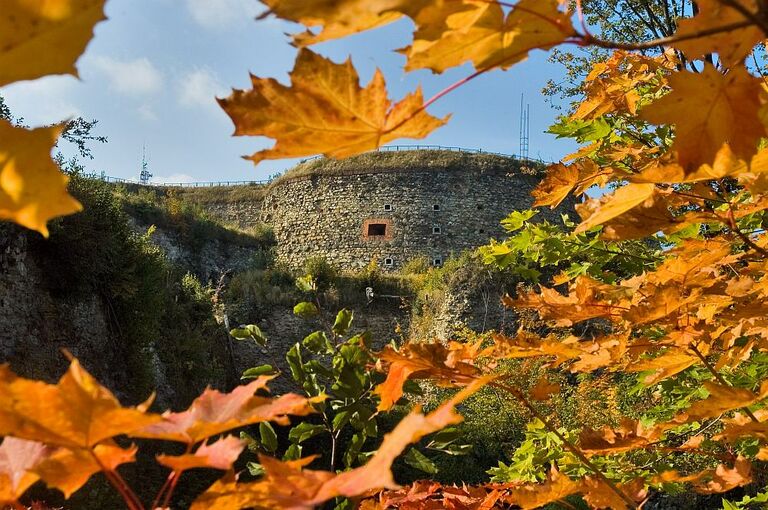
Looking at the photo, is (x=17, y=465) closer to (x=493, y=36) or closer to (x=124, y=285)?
(x=493, y=36)

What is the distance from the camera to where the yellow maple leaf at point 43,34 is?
39 centimetres

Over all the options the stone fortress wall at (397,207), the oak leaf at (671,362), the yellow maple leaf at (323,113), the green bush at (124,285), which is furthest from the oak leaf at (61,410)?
the stone fortress wall at (397,207)

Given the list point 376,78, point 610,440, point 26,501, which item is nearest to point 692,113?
point 376,78

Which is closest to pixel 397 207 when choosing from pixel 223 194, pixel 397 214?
pixel 397 214

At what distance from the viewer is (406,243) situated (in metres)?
14.1

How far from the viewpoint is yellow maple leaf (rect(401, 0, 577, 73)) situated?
488mm

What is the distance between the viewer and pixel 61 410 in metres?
0.44

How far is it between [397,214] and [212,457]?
13966 mm

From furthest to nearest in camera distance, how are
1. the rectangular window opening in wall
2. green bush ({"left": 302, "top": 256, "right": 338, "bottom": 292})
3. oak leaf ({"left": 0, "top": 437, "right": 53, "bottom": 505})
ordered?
the rectangular window opening in wall < green bush ({"left": 302, "top": 256, "right": 338, "bottom": 292}) < oak leaf ({"left": 0, "top": 437, "right": 53, "bottom": 505})

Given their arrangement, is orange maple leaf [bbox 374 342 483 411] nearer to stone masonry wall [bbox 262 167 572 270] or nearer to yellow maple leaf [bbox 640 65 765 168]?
yellow maple leaf [bbox 640 65 765 168]

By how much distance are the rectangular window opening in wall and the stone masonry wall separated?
62 millimetres

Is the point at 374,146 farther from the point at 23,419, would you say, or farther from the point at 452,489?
the point at 452,489

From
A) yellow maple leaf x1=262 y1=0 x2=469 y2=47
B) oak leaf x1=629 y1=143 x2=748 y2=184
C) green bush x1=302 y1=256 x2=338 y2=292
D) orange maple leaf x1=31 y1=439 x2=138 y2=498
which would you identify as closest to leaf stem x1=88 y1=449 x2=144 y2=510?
orange maple leaf x1=31 y1=439 x2=138 y2=498

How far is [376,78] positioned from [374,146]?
0.06 metres
